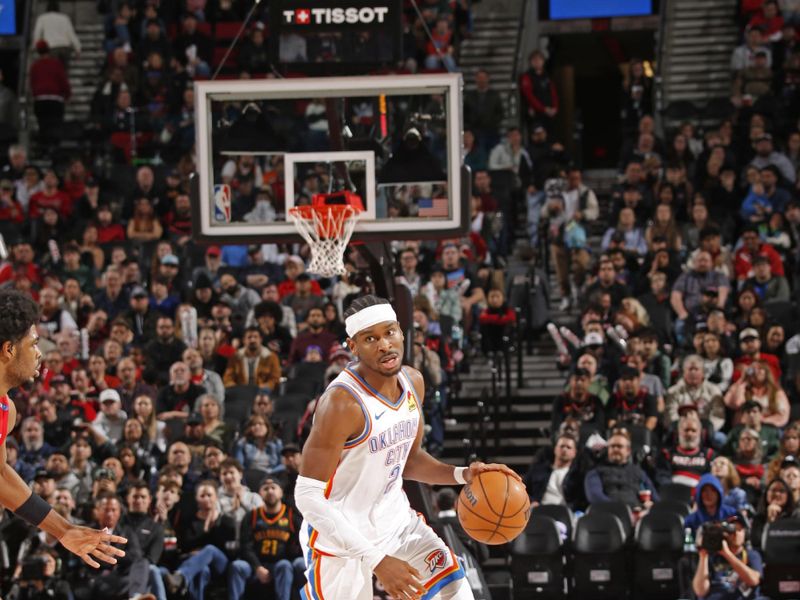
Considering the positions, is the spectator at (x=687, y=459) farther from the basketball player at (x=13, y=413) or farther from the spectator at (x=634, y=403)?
the basketball player at (x=13, y=413)

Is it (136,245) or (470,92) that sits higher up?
(470,92)

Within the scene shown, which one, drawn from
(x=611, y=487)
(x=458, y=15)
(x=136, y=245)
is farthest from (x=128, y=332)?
(x=458, y=15)

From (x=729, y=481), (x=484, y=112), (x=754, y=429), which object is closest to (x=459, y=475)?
(x=729, y=481)

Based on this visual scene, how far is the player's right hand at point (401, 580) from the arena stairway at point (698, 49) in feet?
51.3

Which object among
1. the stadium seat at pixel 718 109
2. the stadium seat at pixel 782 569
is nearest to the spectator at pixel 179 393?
the stadium seat at pixel 782 569

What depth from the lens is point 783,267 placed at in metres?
16.2

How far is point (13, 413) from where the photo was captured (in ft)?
22.1

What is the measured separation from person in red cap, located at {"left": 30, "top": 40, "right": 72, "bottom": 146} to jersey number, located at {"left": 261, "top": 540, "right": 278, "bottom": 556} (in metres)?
10.8

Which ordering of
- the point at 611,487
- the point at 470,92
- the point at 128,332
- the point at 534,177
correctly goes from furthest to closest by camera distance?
1. the point at 470,92
2. the point at 534,177
3. the point at 128,332
4. the point at 611,487

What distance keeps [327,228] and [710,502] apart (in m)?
4.05

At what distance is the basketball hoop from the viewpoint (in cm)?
1018

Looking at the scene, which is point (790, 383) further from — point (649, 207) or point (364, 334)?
point (364, 334)

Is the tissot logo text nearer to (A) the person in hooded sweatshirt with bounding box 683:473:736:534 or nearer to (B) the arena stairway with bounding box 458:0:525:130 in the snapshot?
(A) the person in hooded sweatshirt with bounding box 683:473:736:534

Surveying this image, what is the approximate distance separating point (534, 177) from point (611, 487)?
6849 millimetres
